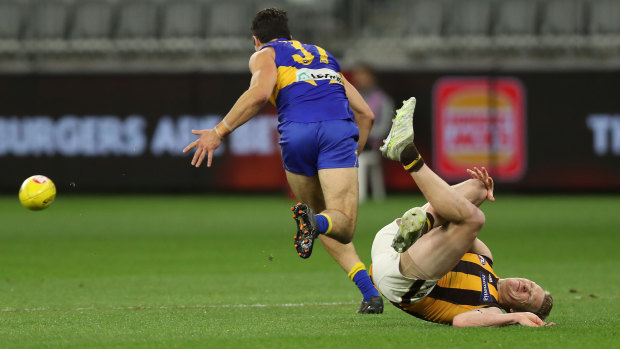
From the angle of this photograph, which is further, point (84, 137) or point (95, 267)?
point (84, 137)

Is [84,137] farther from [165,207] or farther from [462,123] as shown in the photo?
[462,123]

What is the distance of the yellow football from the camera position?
867cm

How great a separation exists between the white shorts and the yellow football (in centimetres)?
329

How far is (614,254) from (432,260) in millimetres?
5696

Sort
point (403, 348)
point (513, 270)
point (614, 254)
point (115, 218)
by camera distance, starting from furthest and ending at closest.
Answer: point (115, 218), point (614, 254), point (513, 270), point (403, 348)

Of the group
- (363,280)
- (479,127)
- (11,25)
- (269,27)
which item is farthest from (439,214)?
(11,25)

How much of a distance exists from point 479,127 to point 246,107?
43.9 feet

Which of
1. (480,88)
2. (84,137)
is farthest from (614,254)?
(84,137)

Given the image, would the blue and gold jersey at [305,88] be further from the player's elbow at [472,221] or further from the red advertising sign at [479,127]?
the red advertising sign at [479,127]

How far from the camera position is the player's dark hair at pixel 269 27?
7.63 meters

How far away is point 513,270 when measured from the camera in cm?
1002

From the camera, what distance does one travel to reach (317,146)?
7219mm

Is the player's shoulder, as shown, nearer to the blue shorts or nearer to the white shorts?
the blue shorts

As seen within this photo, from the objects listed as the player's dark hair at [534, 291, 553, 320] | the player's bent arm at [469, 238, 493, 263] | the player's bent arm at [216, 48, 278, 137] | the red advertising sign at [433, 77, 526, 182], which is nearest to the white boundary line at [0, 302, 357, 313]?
the player's bent arm at [469, 238, 493, 263]
